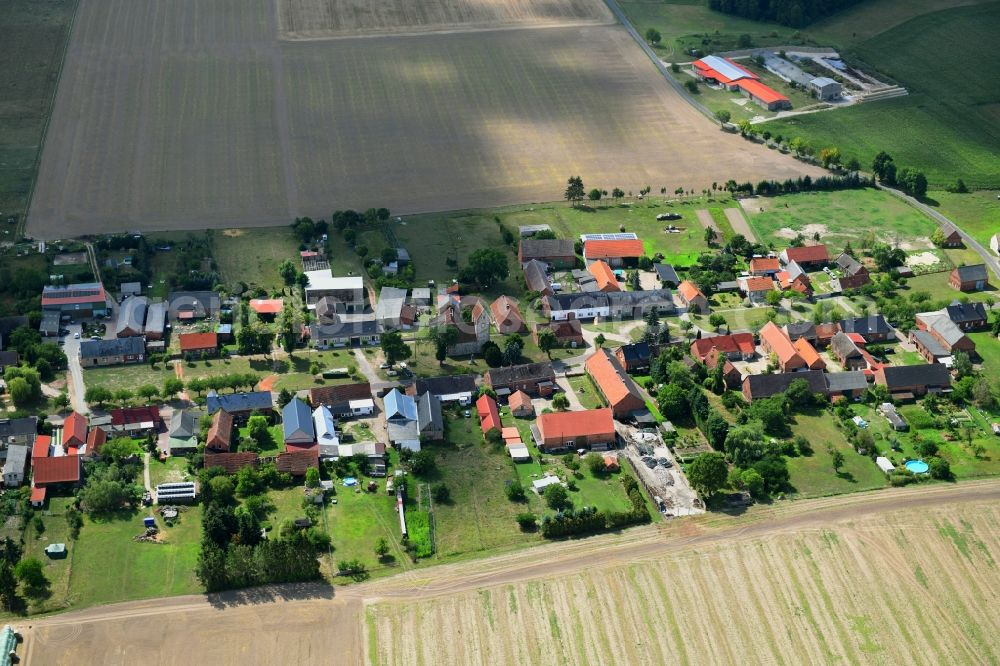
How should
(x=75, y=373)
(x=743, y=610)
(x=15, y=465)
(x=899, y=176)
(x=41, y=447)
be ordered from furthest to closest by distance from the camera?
(x=899, y=176) < (x=75, y=373) < (x=41, y=447) < (x=15, y=465) < (x=743, y=610)

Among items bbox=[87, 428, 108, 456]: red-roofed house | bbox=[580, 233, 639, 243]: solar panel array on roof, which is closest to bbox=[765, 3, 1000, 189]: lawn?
bbox=[580, 233, 639, 243]: solar panel array on roof

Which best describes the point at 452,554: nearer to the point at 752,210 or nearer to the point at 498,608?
the point at 498,608

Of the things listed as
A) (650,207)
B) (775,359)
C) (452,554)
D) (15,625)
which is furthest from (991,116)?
(15,625)

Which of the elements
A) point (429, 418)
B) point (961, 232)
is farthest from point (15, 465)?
point (961, 232)

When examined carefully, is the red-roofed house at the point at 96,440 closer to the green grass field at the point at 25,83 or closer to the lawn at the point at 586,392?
the lawn at the point at 586,392

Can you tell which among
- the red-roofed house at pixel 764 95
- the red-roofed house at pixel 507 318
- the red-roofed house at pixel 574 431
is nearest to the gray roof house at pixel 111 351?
the red-roofed house at pixel 507 318

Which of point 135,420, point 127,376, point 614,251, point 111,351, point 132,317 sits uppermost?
point 135,420

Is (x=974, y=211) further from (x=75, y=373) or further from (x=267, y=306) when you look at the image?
(x=75, y=373)
